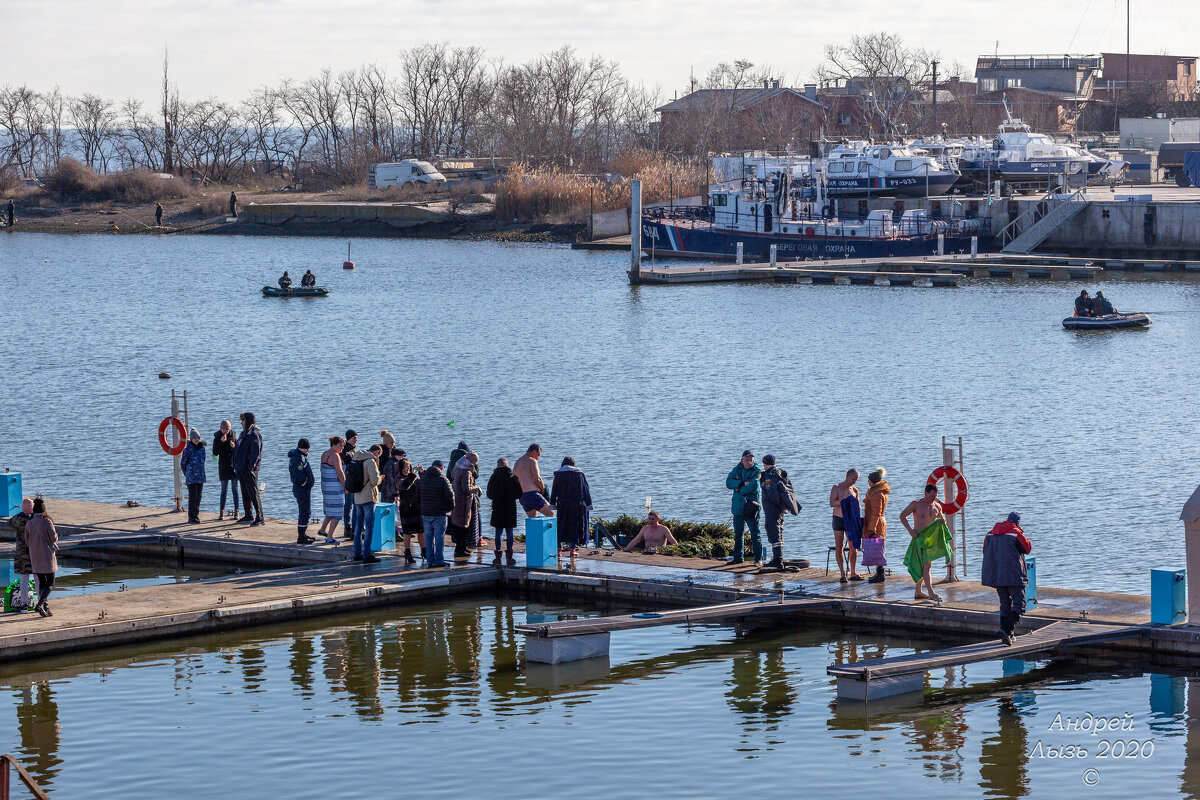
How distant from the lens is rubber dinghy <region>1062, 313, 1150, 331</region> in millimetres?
54219

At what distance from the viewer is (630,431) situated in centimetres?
3650

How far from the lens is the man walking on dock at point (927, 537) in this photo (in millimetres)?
17844

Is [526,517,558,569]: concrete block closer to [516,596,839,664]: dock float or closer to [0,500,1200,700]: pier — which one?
[0,500,1200,700]: pier

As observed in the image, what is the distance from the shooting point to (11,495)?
79.5 feet

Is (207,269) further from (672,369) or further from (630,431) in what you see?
(630,431)

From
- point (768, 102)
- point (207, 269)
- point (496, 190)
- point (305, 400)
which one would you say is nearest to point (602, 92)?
point (768, 102)

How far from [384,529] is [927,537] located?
278 inches

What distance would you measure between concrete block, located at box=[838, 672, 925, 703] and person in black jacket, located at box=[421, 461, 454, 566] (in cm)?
577

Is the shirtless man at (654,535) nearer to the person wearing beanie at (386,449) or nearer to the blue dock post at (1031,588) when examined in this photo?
the person wearing beanie at (386,449)

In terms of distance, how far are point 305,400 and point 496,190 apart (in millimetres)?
70456

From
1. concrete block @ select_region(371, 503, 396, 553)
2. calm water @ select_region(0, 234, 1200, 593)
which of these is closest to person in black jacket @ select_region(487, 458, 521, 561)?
concrete block @ select_region(371, 503, 396, 553)

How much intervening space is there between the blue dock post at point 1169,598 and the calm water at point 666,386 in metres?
5.56

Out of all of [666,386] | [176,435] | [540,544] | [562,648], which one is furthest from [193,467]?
[666,386]

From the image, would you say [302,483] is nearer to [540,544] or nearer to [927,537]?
[540,544]
